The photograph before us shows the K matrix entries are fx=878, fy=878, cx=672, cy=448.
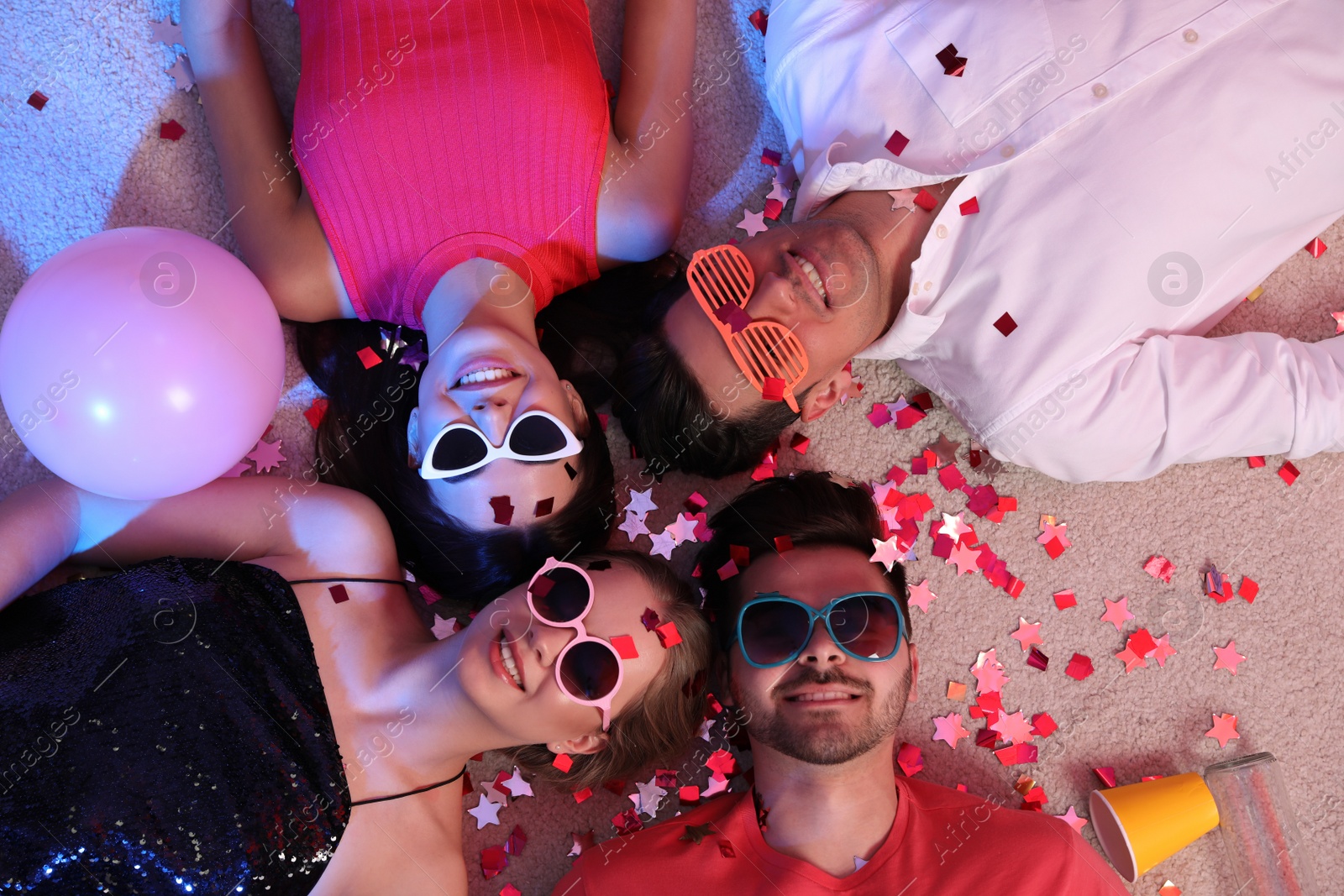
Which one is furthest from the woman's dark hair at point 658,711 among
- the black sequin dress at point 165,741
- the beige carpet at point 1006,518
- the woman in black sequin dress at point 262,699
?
the black sequin dress at point 165,741

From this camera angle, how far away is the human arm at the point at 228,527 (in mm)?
2316

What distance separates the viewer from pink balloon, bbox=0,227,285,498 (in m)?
1.91

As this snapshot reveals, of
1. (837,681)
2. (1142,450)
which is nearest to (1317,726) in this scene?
(1142,450)

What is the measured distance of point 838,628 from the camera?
234 centimetres

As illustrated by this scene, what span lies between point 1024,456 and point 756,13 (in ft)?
5.60

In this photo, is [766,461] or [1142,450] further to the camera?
[766,461]

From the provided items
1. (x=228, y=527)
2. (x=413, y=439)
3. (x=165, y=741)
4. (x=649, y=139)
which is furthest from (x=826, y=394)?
(x=165, y=741)

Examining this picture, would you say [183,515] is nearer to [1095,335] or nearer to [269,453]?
[269,453]

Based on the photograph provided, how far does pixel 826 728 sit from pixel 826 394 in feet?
3.13

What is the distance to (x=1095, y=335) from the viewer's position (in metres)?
2.47

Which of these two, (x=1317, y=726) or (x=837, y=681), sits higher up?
(x=837, y=681)

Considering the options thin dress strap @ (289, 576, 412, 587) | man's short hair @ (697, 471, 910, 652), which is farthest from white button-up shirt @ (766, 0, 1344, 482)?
thin dress strap @ (289, 576, 412, 587)

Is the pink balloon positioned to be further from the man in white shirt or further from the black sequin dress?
the man in white shirt

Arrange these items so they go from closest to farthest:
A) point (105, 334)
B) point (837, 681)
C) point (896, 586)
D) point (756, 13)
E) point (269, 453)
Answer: point (105, 334) < point (837, 681) < point (896, 586) < point (269, 453) < point (756, 13)
